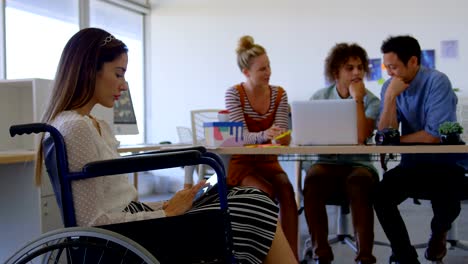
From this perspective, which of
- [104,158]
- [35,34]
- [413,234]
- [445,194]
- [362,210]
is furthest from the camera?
[35,34]

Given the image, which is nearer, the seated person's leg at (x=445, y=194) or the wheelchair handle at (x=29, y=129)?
the wheelchair handle at (x=29, y=129)

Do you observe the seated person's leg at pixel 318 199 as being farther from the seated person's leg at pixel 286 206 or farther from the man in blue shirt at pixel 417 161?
the man in blue shirt at pixel 417 161

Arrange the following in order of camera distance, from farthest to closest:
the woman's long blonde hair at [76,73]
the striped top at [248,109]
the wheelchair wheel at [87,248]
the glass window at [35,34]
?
the glass window at [35,34], the striped top at [248,109], the woman's long blonde hair at [76,73], the wheelchair wheel at [87,248]

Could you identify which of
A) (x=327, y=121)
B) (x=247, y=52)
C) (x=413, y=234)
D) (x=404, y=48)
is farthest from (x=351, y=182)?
(x=413, y=234)

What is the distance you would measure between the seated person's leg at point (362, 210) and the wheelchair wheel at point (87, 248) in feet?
4.31

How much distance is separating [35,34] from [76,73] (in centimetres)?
337

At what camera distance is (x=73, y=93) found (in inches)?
48.4

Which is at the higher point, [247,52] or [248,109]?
[247,52]

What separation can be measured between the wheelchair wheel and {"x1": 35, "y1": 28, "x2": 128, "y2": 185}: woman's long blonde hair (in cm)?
28

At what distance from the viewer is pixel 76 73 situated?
122 centimetres

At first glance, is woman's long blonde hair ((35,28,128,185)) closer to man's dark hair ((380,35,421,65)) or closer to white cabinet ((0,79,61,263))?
white cabinet ((0,79,61,263))

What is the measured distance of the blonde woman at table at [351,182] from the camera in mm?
2135

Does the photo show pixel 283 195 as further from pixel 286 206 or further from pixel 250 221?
pixel 250 221

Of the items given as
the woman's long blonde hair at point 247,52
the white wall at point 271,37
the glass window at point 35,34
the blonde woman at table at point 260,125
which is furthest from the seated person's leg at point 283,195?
the white wall at point 271,37
